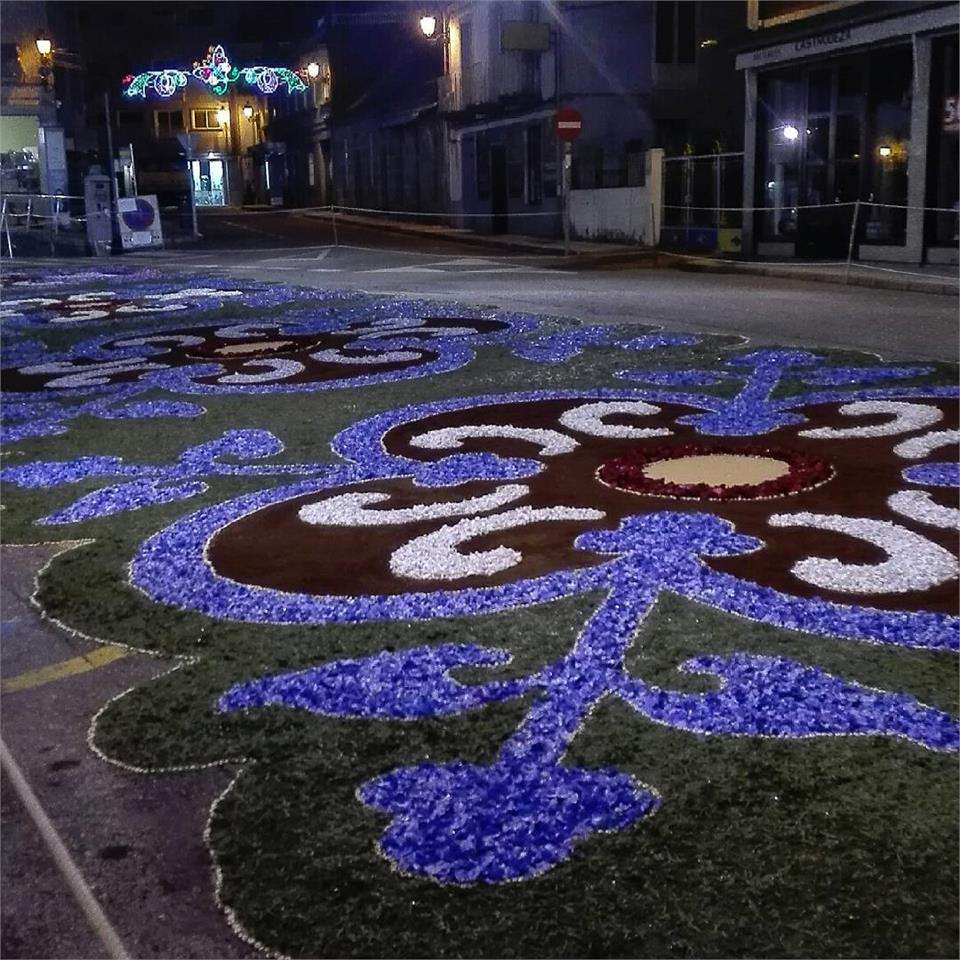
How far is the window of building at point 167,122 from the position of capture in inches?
2579

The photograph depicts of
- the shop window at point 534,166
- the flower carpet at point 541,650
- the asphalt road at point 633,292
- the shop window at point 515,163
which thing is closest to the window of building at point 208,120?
the shop window at point 515,163

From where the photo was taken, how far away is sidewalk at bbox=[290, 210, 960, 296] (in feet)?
46.5

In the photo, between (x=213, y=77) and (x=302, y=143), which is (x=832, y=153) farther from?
(x=302, y=143)

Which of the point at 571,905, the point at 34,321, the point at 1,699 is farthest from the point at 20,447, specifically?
the point at 34,321

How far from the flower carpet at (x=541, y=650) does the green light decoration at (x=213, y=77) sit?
102 ft

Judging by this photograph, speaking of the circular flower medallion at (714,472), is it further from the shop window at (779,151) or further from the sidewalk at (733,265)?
the shop window at (779,151)

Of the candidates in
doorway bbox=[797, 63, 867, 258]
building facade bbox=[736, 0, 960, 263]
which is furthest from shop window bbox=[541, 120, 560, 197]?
doorway bbox=[797, 63, 867, 258]

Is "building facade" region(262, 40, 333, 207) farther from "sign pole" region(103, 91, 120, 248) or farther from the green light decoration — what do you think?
"sign pole" region(103, 91, 120, 248)

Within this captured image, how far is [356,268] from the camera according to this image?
61.4ft

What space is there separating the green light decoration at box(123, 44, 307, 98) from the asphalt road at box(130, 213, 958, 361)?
11454 millimetres

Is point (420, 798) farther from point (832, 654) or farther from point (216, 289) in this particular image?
point (216, 289)

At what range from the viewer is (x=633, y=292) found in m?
13.3

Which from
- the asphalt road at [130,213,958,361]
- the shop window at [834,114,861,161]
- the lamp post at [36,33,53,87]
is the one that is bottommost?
the asphalt road at [130,213,958,361]

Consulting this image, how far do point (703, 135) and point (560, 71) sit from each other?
3.69 m
